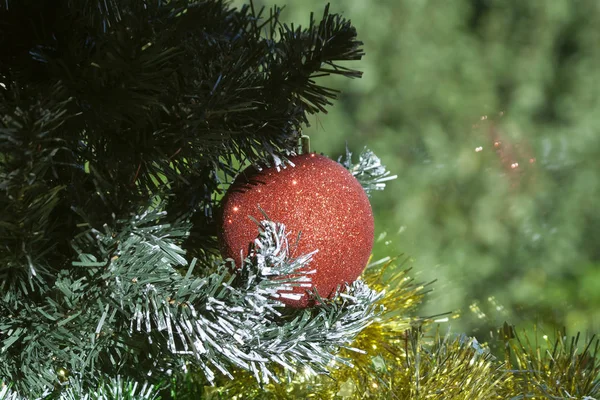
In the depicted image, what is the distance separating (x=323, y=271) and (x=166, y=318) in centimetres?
11

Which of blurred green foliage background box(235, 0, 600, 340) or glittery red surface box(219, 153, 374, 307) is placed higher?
blurred green foliage background box(235, 0, 600, 340)

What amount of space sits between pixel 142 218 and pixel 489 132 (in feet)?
3.36

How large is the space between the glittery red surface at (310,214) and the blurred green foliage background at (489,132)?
0.79 meters

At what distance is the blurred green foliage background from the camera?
1.17 metres

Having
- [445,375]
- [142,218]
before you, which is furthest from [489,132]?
[142,218]

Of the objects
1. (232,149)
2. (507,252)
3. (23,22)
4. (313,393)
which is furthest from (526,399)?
(507,252)

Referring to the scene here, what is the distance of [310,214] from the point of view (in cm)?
37

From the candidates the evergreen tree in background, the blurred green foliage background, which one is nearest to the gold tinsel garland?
the evergreen tree in background

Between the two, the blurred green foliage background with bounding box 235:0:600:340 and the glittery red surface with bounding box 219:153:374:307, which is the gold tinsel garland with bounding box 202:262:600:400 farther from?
the blurred green foliage background with bounding box 235:0:600:340

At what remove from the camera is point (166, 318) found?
0.32 metres

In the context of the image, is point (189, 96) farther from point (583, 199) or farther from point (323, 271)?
point (583, 199)

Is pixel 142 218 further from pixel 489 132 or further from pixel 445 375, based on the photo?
pixel 489 132

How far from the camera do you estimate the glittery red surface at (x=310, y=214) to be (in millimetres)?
366

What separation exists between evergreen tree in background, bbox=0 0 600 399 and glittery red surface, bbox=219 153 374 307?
13mm
